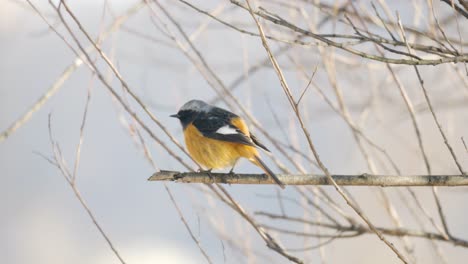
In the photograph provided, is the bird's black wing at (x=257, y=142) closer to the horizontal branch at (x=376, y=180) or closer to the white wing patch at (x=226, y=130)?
the white wing patch at (x=226, y=130)

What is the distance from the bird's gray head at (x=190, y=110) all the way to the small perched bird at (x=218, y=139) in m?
0.01

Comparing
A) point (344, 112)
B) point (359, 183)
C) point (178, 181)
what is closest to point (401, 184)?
point (359, 183)

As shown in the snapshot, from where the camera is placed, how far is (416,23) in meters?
4.20

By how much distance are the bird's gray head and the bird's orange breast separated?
29 centimetres

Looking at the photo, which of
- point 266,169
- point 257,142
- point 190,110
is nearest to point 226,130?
point 257,142

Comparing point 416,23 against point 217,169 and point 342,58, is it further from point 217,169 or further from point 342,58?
point 217,169

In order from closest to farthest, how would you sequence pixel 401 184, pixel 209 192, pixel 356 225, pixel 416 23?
pixel 401 184
pixel 356 225
pixel 209 192
pixel 416 23

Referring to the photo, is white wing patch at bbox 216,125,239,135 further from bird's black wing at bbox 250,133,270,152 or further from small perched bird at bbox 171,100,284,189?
bird's black wing at bbox 250,133,270,152

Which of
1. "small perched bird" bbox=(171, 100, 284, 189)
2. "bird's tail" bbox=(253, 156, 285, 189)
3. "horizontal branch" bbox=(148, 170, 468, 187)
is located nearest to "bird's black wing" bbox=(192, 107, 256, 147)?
"small perched bird" bbox=(171, 100, 284, 189)

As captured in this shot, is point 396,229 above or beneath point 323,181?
above

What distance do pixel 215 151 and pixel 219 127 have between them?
19cm

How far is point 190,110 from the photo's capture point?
16.1ft

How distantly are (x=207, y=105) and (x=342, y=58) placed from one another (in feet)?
4.15

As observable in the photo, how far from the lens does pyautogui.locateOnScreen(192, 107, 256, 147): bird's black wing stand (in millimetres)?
4039
